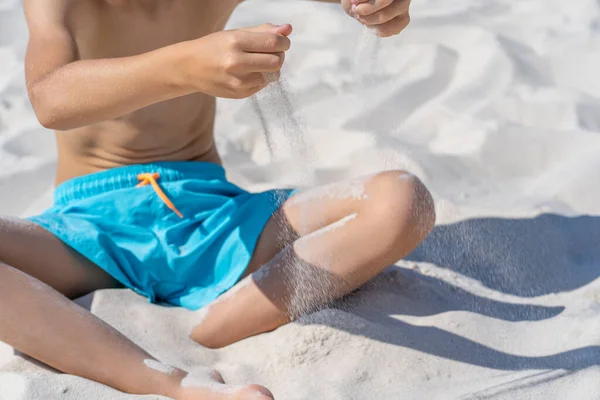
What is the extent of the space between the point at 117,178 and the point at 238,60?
2.30ft

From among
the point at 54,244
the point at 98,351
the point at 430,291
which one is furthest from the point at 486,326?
the point at 54,244

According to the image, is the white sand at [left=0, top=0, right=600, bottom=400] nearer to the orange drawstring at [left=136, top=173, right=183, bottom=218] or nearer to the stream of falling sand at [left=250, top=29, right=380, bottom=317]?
the stream of falling sand at [left=250, top=29, right=380, bottom=317]

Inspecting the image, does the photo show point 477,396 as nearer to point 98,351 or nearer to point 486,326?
point 486,326

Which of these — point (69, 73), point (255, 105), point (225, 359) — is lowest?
point (225, 359)

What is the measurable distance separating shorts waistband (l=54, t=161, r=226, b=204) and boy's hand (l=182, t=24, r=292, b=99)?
590mm

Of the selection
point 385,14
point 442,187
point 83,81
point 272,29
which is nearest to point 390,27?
point 385,14

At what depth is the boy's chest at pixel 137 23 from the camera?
1739 mm

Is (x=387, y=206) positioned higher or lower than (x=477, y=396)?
higher

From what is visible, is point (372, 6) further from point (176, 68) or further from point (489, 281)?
point (489, 281)

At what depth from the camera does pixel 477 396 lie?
1451mm

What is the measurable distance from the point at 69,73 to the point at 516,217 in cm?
113

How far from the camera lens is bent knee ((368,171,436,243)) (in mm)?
1705

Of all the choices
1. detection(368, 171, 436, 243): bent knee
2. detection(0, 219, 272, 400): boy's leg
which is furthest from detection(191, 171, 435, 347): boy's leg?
detection(0, 219, 272, 400): boy's leg

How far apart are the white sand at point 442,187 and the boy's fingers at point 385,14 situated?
8 centimetres
